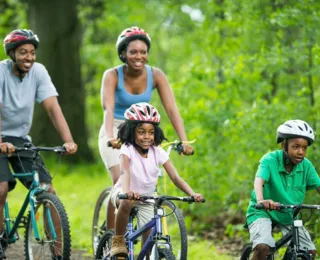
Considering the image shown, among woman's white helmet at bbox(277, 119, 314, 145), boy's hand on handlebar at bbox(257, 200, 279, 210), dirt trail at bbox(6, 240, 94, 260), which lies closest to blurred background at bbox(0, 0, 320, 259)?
dirt trail at bbox(6, 240, 94, 260)

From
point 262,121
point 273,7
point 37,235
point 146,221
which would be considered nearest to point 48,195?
point 37,235

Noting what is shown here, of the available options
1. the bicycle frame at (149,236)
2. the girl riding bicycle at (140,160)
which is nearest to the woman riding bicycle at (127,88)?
the girl riding bicycle at (140,160)

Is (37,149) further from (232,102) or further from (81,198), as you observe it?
(81,198)

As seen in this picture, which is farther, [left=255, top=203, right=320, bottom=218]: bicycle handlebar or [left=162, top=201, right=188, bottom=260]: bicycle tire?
[left=162, top=201, right=188, bottom=260]: bicycle tire

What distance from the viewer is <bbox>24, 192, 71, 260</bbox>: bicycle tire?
6902mm

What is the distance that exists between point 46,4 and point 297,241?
12386 mm

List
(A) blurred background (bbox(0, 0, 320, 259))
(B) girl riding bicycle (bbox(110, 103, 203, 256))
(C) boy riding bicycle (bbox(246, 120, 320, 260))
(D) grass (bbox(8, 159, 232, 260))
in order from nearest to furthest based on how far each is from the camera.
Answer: (C) boy riding bicycle (bbox(246, 120, 320, 260)) → (B) girl riding bicycle (bbox(110, 103, 203, 256)) → (D) grass (bbox(8, 159, 232, 260)) → (A) blurred background (bbox(0, 0, 320, 259))

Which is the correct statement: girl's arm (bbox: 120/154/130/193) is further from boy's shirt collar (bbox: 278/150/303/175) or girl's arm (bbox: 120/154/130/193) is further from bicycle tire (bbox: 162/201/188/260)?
boy's shirt collar (bbox: 278/150/303/175)

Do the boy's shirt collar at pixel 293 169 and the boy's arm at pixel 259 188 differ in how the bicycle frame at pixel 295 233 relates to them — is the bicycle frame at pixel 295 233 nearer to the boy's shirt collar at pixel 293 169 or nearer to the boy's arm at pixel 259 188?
the boy's arm at pixel 259 188

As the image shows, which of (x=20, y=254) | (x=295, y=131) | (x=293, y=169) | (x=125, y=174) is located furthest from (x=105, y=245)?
(x=20, y=254)

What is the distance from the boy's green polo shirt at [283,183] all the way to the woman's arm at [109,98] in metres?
1.61

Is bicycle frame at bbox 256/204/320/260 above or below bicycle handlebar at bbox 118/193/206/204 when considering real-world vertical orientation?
below

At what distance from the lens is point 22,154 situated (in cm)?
744

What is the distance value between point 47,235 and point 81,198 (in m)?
6.52
